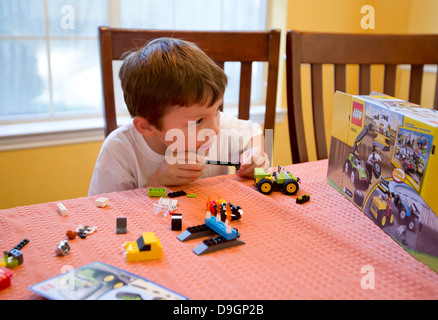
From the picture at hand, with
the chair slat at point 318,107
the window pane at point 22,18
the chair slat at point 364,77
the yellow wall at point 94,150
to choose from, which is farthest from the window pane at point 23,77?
the chair slat at point 364,77

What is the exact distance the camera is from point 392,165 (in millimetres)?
695

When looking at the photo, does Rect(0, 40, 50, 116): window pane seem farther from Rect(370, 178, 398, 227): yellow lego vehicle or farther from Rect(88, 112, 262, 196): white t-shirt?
Rect(370, 178, 398, 227): yellow lego vehicle

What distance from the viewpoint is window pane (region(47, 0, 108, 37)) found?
1.82 meters

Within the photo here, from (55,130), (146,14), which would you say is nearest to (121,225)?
(55,130)

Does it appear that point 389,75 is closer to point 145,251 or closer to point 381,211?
point 381,211

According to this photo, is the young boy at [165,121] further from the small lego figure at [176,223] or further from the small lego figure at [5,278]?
the small lego figure at [5,278]

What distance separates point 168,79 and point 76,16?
1188mm

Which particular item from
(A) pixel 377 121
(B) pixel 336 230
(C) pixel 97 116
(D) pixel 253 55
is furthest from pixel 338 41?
(C) pixel 97 116

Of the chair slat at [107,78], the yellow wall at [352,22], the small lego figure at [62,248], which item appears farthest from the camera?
the yellow wall at [352,22]

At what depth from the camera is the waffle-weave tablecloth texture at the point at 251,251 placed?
562 millimetres

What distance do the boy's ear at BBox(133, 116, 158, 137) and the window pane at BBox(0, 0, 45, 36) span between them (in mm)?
1105

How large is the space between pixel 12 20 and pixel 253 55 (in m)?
1.11

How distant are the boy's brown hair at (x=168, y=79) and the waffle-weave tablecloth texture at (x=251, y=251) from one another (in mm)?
198

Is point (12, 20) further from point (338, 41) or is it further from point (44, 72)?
point (338, 41)
